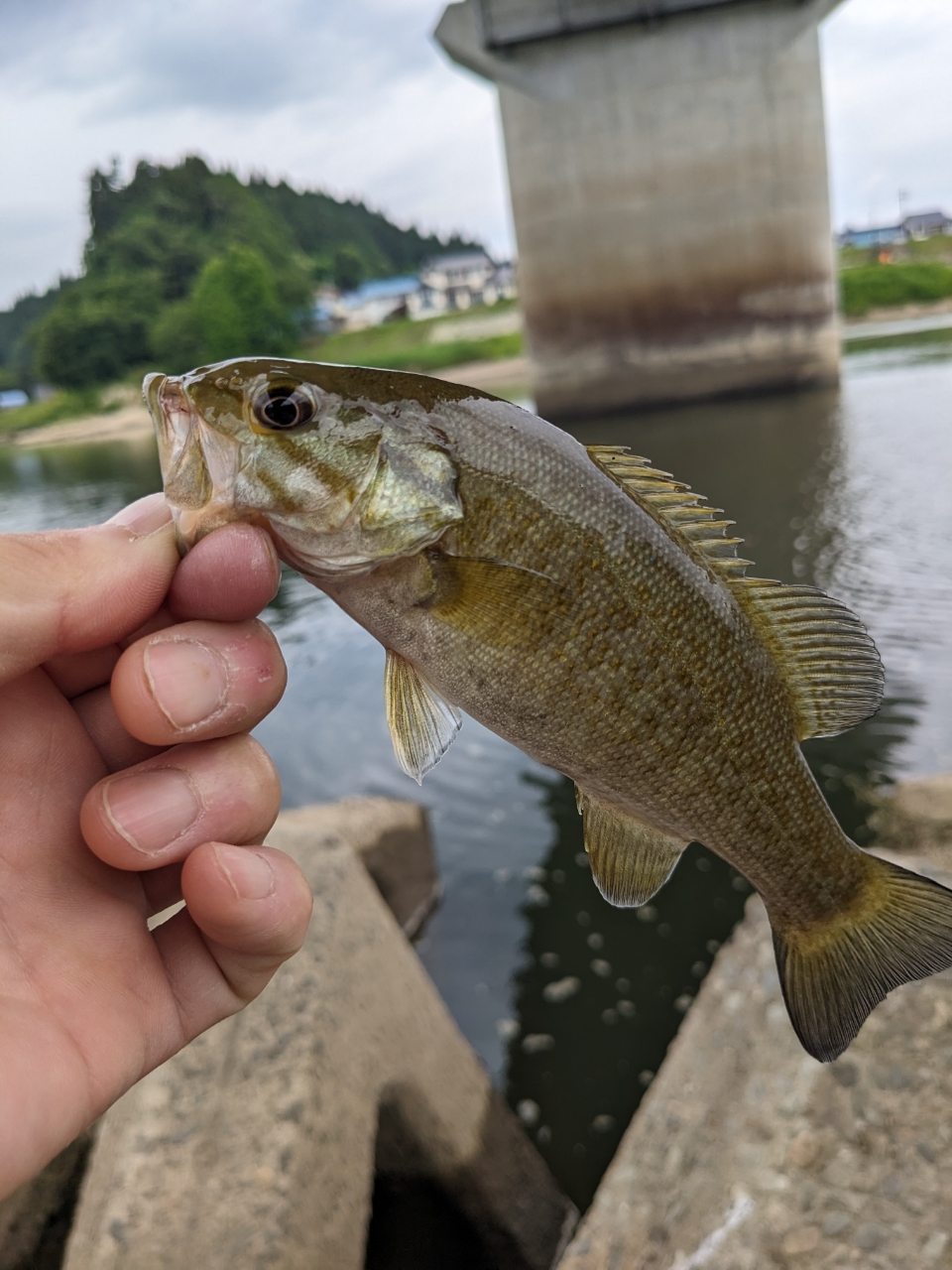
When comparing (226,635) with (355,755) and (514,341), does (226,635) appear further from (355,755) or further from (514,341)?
(514,341)

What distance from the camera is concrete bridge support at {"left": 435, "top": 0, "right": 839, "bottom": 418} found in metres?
23.7

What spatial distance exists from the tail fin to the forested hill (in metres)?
48.9

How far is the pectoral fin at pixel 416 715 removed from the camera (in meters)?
1.73

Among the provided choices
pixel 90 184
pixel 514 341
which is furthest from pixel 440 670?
pixel 90 184

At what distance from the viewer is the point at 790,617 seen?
173 cm

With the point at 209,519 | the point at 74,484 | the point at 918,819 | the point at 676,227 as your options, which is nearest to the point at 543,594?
the point at 209,519

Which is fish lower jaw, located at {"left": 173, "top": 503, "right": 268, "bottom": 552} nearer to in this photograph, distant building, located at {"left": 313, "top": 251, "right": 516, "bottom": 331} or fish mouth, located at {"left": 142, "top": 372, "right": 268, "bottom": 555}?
fish mouth, located at {"left": 142, "top": 372, "right": 268, "bottom": 555}

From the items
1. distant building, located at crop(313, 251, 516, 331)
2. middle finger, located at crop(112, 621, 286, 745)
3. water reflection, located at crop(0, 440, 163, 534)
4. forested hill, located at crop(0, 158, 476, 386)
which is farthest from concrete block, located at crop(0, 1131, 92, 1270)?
distant building, located at crop(313, 251, 516, 331)

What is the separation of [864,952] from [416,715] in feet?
3.17

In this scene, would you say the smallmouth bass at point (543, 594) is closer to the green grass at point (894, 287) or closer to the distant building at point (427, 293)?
the green grass at point (894, 287)

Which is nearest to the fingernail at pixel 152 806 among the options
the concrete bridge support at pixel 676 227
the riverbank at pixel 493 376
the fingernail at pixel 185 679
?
the fingernail at pixel 185 679

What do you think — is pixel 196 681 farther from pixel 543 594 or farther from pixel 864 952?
pixel 864 952

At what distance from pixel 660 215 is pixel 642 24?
4444 mm

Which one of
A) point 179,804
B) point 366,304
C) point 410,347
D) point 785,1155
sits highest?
point 366,304
